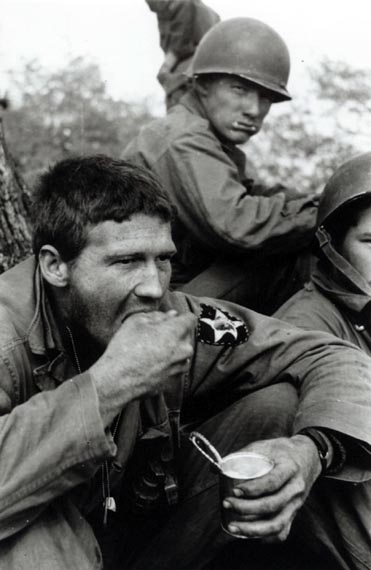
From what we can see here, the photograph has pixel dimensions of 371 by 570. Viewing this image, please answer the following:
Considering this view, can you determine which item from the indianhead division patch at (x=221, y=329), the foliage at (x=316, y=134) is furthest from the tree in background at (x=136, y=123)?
the indianhead division patch at (x=221, y=329)

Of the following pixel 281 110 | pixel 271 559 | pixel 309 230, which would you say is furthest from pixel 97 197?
pixel 281 110

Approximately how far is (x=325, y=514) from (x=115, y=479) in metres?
0.83

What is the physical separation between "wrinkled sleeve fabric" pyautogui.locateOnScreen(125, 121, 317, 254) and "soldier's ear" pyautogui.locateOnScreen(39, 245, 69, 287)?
70.0 inches

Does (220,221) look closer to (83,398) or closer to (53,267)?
(53,267)

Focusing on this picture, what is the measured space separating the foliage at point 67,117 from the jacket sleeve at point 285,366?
396 inches

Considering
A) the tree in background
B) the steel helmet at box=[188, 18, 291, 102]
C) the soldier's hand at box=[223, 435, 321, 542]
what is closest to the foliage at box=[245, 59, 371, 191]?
the tree in background

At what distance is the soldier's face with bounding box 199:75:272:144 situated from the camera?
215 inches

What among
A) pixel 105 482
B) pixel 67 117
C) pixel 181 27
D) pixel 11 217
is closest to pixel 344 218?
pixel 11 217

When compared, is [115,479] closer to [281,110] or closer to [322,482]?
[322,482]

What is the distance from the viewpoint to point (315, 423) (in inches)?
126

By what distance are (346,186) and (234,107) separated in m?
1.08

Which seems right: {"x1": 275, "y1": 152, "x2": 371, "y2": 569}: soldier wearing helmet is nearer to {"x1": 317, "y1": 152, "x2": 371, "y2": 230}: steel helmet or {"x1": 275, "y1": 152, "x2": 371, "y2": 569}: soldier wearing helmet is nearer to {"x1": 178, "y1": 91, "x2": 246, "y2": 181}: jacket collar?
{"x1": 317, "y1": 152, "x2": 371, "y2": 230}: steel helmet

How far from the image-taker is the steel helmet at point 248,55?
5496mm

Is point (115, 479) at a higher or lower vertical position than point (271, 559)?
higher
